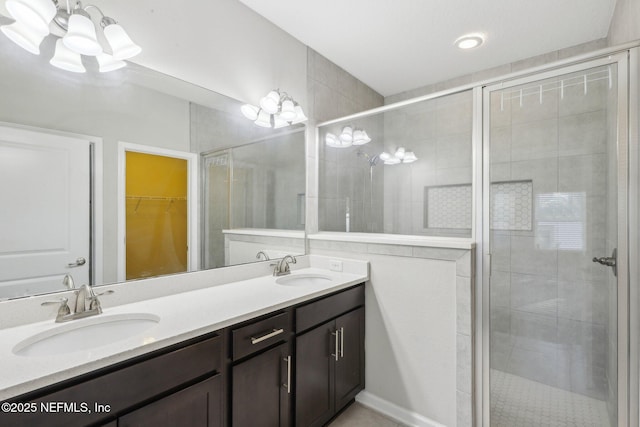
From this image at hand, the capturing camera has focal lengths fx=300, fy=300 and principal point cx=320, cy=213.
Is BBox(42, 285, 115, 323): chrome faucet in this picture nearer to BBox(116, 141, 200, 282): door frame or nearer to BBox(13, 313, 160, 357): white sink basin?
BBox(13, 313, 160, 357): white sink basin

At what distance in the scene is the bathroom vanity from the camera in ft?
2.80

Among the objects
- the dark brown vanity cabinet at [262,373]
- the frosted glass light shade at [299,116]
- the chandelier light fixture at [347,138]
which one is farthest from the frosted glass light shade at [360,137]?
the dark brown vanity cabinet at [262,373]

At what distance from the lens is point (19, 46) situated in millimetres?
1141

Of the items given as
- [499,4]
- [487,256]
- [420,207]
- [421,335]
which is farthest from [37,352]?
[499,4]

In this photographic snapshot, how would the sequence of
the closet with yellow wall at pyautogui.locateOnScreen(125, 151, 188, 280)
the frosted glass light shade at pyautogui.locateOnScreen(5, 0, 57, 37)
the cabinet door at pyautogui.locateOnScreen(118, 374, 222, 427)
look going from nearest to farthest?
the cabinet door at pyautogui.locateOnScreen(118, 374, 222, 427)
the frosted glass light shade at pyautogui.locateOnScreen(5, 0, 57, 37)
the closet with yellow wall at pyautogui.locateOnScreen(125, 151, 188, 280)

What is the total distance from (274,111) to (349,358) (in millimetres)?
1728

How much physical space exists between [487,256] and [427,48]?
1.73 metres

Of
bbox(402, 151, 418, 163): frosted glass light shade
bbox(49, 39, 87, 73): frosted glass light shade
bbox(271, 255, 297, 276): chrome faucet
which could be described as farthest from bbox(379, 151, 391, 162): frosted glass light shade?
bbox(49, 39, 87, 73): frosted glass light shade

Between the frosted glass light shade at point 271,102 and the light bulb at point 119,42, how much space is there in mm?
787

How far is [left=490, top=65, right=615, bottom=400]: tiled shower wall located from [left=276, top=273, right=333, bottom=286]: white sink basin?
1.02m

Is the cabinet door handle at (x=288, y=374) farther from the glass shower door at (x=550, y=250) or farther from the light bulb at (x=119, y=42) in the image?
the light bulb at (x=119, y=42)

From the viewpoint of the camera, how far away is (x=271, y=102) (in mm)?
2055

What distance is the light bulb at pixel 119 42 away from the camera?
130 centimetres

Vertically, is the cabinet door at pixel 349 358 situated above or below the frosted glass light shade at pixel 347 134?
below
